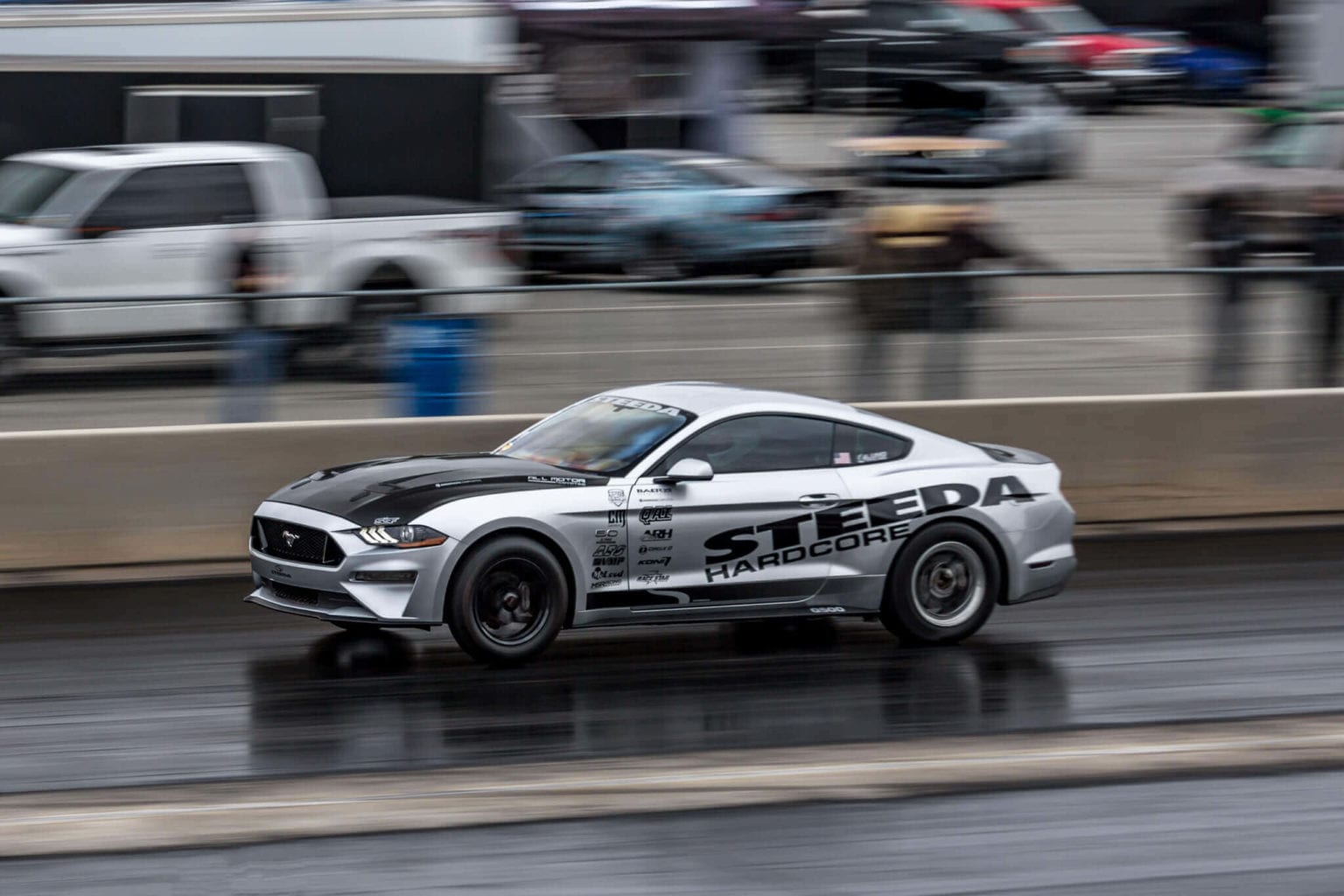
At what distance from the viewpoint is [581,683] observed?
9.06 meters

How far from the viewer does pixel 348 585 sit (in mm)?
8992

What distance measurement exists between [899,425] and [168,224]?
23.2 ft

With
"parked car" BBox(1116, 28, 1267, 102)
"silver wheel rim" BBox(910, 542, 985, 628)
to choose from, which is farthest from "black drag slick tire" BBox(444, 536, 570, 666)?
"parked car" BBox(1116, 28, 1267, 102)

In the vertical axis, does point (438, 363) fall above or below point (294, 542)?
above

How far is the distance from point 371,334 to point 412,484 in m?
2.69

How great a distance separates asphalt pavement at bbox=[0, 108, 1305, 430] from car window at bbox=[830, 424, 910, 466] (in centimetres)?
233

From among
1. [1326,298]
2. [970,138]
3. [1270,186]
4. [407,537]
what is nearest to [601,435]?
[407,537]

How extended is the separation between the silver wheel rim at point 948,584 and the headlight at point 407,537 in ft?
8.36

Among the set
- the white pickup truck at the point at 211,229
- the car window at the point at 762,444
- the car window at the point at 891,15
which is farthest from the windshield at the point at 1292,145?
the car window at the point at 762,444

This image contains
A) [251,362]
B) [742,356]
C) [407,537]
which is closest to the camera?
[407,537]

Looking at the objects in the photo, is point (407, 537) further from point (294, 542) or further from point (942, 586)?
point (942, 586)

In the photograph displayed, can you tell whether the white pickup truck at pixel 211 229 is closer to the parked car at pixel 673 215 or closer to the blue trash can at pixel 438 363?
the blue trash can at pixel 438 363

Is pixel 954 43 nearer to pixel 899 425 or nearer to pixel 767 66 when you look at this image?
pixel 767 66

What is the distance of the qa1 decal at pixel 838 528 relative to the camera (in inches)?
380
